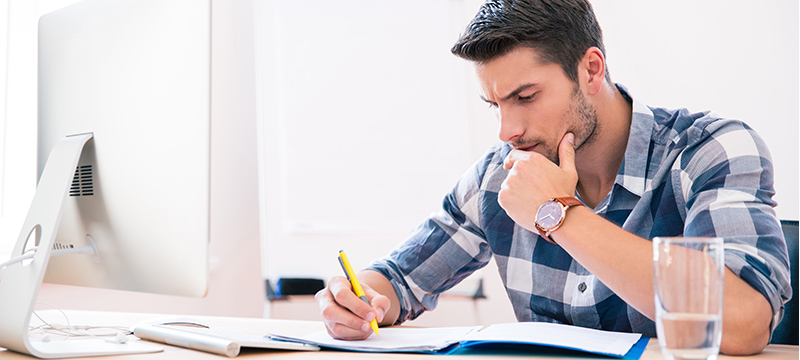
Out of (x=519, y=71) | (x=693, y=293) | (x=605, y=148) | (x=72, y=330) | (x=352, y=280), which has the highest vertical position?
(x=519, y=71)

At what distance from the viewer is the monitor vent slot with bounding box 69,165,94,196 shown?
91 centimetres

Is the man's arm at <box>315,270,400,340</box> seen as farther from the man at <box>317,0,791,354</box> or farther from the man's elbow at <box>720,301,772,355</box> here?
the man's elbow at <box>720,301,772,355</box>

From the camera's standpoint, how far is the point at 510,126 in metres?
1.18

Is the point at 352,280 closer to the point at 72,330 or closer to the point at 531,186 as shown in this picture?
the point at 531,186

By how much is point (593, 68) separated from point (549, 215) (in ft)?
1.36

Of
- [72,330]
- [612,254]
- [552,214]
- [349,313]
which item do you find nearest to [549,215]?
[552,214]

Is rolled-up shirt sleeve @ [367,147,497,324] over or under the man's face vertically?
under

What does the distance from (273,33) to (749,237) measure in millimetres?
2176

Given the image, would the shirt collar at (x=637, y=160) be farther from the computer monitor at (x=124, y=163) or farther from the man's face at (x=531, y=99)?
the computer monitor at (x=124, y=163)

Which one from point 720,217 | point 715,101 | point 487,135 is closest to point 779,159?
point 715,101

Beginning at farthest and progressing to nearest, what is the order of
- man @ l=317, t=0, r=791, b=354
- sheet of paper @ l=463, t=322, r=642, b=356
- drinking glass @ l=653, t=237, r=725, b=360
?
man @ l=317, t=0, r=791, b=354
sheet of paper @ l=463, t=322, r=642, b=356
drinking glass @ l=653, t=237, r=725, b=360

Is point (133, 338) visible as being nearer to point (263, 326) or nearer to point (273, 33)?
point (263, 326)

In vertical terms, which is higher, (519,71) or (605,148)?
(519,71)

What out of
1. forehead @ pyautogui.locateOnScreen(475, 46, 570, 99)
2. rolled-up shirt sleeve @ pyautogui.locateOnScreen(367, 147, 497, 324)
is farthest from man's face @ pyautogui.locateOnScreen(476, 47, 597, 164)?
rolled-up shirt sleeve @ pyautogui.locateOnScreen(367, 147, 497, 324)
